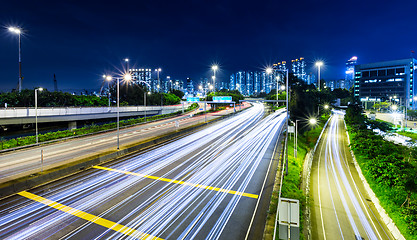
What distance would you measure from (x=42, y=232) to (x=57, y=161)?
37.1 ft

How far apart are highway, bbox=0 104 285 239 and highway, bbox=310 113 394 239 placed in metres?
3.98

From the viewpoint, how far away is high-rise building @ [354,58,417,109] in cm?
11406

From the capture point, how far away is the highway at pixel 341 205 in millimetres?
13203

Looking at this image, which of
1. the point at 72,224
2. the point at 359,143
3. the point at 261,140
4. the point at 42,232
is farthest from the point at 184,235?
the point at 359,143

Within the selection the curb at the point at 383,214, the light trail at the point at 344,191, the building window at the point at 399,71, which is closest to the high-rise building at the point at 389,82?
the building window at the point at 399,71

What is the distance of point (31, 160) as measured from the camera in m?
19.3

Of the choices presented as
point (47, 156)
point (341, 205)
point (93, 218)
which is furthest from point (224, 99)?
point (93, 218)

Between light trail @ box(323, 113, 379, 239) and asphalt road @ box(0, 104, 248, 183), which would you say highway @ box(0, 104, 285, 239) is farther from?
light trail @ box(323, 113, 379, 239)

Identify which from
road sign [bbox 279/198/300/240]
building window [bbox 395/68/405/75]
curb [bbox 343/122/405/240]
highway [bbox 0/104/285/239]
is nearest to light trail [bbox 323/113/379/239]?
curb [bbox 343/122/405/240]

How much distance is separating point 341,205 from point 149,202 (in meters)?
13.9

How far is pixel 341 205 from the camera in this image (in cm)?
1638

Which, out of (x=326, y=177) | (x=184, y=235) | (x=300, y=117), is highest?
(x=300, y=117)

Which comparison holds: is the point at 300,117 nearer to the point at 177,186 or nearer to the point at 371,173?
the point at 371,173

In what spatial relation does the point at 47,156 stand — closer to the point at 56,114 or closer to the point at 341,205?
the point at 56,114
